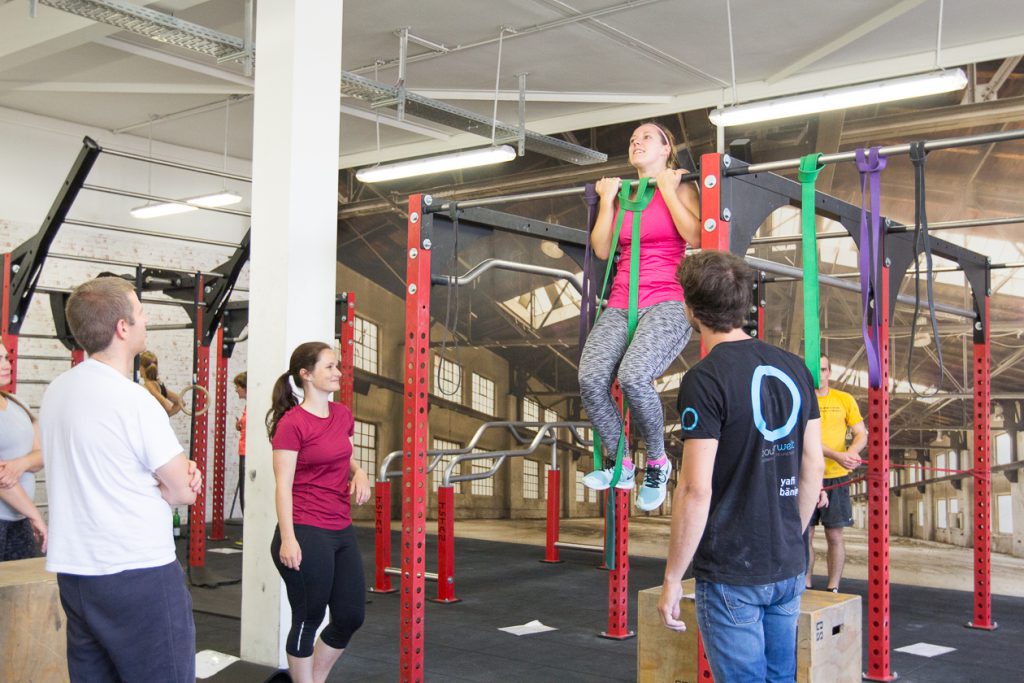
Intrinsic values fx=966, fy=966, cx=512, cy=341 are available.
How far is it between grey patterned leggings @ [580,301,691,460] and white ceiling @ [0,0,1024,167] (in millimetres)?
3759

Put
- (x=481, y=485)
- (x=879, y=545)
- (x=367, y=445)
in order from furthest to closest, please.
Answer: (x=367, y=445)
(x=481, y=485)
(x=879, y=545)

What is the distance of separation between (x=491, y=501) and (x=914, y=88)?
5675mm

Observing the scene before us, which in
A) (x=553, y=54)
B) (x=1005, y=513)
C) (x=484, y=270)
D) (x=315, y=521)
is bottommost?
(x=1005, y=513)

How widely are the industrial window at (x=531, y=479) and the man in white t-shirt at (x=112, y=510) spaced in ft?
23.6

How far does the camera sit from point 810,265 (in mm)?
3137

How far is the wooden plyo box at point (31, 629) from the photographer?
3271 mm

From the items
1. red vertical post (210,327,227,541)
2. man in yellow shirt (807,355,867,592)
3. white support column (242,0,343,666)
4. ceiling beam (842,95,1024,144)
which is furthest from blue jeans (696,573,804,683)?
red vertical post (210,327,227,541)

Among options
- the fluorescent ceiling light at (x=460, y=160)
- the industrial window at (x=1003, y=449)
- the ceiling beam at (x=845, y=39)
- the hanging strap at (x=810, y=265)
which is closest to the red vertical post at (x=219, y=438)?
the fluorescent ceiling light at (x=460, y=160)

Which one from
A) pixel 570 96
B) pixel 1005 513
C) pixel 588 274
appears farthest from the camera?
pixel 570 96

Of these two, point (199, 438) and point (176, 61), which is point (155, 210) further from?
point (199, 438)

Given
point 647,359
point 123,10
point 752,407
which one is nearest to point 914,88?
point 647,359

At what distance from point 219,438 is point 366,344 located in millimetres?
2177

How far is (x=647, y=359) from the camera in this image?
329cm

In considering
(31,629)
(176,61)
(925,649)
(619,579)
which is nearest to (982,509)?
(925,649)
